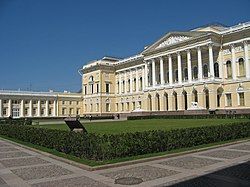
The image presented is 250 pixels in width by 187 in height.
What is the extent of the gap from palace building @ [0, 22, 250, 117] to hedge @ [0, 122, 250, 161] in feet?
105

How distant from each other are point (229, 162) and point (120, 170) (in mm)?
4543

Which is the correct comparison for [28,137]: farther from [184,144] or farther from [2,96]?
[2,96]

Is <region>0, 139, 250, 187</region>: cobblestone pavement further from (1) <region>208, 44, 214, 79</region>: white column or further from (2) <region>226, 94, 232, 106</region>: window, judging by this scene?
(2) <region>226, 94, 232, 106</region>: window

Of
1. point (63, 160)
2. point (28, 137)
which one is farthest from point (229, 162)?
point (28, 137)

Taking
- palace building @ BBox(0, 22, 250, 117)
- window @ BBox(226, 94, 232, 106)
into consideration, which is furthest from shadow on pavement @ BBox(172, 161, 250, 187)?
window @ BBox(226, 94, 232, 106)

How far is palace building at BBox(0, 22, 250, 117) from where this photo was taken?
55094 mm

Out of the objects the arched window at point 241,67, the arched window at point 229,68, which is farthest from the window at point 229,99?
the arched window at point 241,67

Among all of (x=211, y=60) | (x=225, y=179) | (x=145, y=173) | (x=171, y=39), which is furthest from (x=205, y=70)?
(x=225, y=179)

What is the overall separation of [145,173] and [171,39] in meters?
58.2

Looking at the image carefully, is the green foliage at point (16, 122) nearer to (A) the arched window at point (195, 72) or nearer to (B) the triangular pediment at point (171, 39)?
(B) the triangular pediment at point (171, 39)

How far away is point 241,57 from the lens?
54781mm

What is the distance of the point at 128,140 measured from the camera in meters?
13.3

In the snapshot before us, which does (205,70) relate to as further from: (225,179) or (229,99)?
(225,179)

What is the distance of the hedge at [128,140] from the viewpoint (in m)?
12.6
